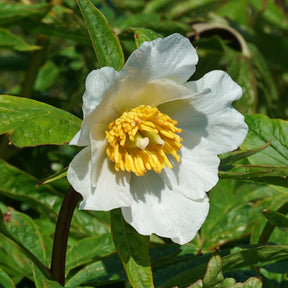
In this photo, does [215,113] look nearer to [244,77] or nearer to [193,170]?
[193,170]

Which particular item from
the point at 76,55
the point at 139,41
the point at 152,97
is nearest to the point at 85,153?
the point at 152,97

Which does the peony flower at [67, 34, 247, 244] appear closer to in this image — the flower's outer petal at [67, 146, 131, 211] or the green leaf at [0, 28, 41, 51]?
the flower's outer petal at [67, 146, 131, 211]

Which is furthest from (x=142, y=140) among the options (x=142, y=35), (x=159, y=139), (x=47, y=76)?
(x=47, y=76)

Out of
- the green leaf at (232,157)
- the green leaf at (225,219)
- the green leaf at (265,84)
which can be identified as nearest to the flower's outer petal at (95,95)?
the green leaf at (232,157)

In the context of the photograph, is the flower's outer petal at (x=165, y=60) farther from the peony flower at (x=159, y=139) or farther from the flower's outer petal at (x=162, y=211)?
the flower's outer petal at (x=162, y=211)

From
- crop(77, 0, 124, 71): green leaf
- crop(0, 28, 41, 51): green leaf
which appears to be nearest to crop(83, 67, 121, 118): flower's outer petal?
crop(77, 0, 124, 71): green leaf

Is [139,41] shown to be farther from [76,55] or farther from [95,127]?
[76,55]
